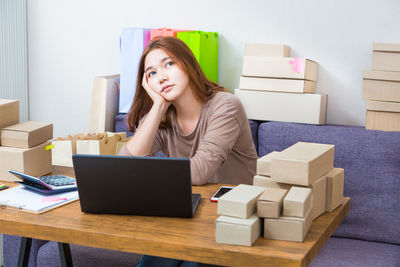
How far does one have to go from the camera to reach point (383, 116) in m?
2.41

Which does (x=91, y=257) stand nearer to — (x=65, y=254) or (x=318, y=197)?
(x=65, y=254)

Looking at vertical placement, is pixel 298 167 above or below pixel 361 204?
above

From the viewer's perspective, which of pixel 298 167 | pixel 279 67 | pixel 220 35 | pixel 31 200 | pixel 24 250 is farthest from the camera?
pixel 220 35

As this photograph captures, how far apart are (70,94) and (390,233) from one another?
2.12 m

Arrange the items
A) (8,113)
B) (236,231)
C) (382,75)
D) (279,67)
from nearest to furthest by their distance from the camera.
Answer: (236,231) < (8,113) < (382,75) < (279,67)

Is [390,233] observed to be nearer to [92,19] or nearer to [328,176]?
[328,176]

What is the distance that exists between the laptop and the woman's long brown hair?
0.79 metres

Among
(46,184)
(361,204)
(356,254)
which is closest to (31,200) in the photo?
(46,184)

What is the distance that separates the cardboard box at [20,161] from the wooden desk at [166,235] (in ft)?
1.24

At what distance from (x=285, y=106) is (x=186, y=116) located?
623 mm

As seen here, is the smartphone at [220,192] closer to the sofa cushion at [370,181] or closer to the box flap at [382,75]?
the sofa cushion at [370,181]

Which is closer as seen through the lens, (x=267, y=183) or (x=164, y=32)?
(x=267, y=183)

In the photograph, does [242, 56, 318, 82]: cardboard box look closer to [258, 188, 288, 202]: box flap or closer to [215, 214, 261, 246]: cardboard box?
[258, 188, 288, 202]: box flap

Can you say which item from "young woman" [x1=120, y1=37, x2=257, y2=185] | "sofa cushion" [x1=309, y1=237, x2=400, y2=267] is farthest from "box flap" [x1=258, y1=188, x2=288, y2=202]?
"sofa cushion" [x1=309, y1=237, x2=400, y2=267]
